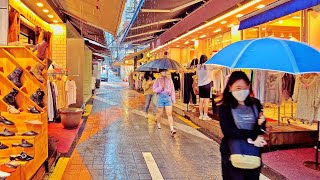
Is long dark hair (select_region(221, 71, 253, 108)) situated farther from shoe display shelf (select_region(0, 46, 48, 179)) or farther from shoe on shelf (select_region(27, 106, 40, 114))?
shoe on shelf (select_region(27, 106, 40, 114))

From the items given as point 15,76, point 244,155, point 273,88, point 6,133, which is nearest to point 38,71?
point 15,76

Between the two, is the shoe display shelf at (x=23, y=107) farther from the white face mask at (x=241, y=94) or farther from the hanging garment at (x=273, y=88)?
the hanging garment at (x=273, y=88)

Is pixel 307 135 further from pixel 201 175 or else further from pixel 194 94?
pixel 194 94

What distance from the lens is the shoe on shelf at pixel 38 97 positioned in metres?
5.48

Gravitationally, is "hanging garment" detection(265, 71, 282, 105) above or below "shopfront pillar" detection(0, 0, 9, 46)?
below

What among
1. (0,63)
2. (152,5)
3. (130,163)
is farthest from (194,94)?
(0,63)

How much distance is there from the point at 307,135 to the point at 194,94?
5456 mm

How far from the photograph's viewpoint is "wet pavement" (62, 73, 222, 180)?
19.1 ft

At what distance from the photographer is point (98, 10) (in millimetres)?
10141

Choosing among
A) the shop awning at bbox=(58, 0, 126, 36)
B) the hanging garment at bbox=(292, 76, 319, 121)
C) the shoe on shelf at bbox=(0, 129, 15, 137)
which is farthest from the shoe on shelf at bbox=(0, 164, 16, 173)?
the shop awning at bbox=(58, 0, 126, 36)

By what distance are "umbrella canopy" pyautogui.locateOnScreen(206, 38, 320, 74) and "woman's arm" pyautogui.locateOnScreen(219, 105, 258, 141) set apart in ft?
1.53

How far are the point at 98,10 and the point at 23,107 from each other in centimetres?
547

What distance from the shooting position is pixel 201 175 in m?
5.76

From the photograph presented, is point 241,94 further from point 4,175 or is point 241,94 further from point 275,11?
point 275,11
